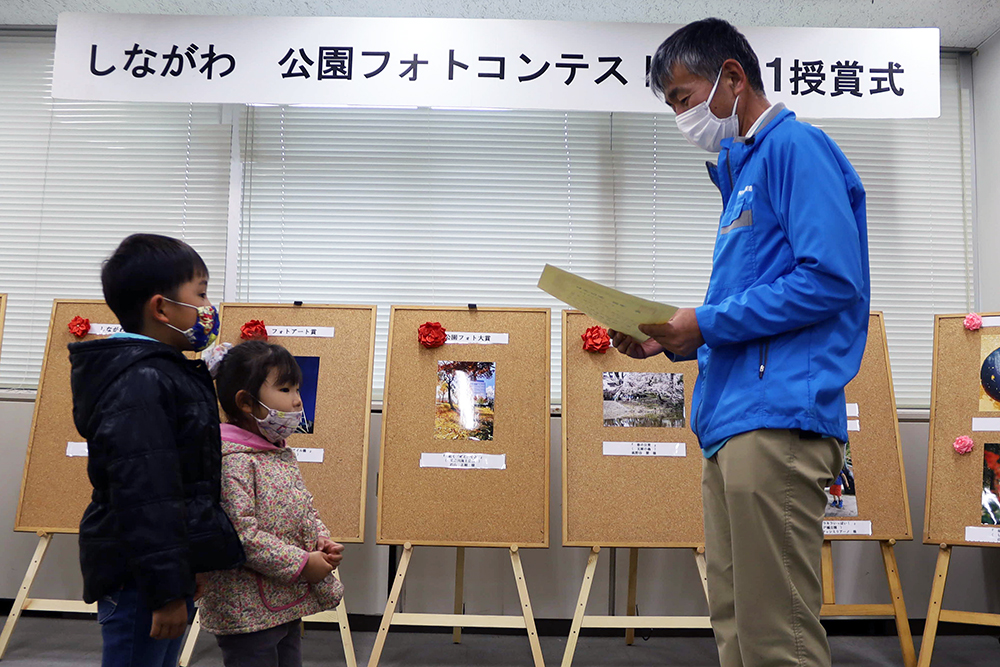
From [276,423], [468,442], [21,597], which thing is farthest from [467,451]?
[21,597]

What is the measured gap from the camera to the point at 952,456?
3148mm

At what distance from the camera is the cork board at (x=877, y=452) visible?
10.3ft

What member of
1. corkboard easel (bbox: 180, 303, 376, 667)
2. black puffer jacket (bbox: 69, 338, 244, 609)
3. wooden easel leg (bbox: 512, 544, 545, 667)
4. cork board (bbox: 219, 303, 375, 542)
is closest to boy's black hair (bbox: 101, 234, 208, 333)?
black puffer jacket (bbox: 69, 338, 244, 609)

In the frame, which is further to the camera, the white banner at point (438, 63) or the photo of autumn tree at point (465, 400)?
the white banner at point (438, 63)

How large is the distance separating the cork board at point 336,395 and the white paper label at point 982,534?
7.88 ft

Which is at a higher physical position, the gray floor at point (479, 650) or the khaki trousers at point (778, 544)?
the khaki trousers at point (778, 544)

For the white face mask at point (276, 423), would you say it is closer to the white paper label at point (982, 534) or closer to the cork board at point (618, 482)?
the cork board at point (618, 482)

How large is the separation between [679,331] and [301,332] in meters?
2.22

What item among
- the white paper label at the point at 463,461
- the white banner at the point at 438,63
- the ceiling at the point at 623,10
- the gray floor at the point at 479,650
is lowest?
the gray floor at the point at 479,650

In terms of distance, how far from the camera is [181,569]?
138 cm

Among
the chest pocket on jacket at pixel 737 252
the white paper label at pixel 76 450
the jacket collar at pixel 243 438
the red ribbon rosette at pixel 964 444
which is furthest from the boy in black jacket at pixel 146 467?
the red ribbon rosette at pixel 964 444

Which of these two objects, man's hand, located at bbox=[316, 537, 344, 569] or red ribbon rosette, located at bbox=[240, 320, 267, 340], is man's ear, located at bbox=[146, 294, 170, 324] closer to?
man's hand, located at bbox=[316, 537, 344, 569]

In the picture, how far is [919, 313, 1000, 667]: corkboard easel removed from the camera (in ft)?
9.93

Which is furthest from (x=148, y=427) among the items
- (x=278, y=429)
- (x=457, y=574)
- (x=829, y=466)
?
(x=457, y=574)
